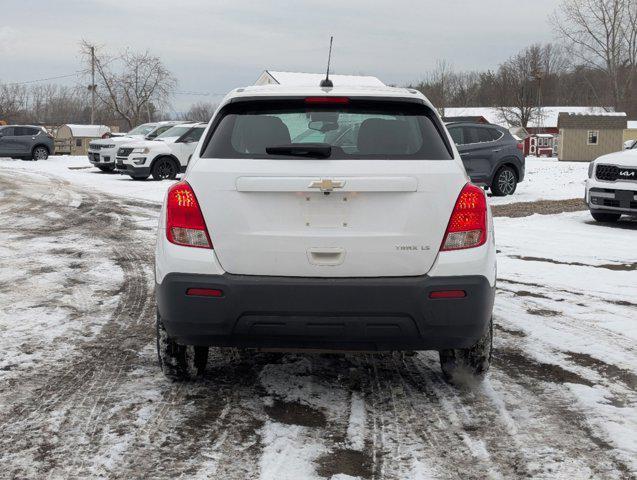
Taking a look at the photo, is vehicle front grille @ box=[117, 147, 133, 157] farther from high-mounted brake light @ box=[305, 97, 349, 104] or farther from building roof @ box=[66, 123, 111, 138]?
building roof @ box=[66, 123, 111, 138]

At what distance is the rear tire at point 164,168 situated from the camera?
21.5m

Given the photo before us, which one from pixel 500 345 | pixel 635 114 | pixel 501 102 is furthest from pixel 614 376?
pixel 501 102

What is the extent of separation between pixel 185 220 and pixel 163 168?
18.4 m

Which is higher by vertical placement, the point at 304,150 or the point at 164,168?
the point at 304,150

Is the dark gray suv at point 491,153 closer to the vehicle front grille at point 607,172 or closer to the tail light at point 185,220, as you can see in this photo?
the vehicle front grille at point 607,172

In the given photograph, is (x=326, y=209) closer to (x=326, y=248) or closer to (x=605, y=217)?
(x=326, y=248)

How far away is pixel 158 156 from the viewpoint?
21.4m

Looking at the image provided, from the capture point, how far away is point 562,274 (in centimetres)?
814

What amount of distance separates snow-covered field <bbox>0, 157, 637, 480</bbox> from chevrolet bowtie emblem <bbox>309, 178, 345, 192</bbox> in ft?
3.84

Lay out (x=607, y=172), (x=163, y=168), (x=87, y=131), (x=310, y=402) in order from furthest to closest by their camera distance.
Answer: (x=87, y=131) → (x=163, y=168) → (x=607, y=172) → (x=310, y=402)

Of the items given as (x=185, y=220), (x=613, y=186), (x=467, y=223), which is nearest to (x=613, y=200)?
(x=613, y=186)

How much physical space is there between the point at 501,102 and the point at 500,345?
87.9 meters

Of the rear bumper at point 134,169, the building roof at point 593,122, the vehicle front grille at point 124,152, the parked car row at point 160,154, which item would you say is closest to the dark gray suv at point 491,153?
the parked car row at point 160,154

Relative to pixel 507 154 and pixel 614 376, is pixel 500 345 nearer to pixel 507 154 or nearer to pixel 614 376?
pixel 614 376
